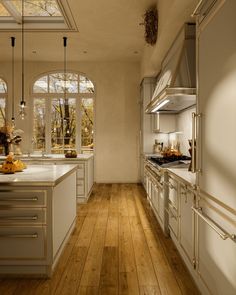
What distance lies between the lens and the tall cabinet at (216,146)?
5.16ft

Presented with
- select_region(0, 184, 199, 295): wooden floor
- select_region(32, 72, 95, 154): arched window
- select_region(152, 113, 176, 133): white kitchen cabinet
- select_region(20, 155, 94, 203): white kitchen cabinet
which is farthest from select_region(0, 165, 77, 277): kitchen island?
select_region(32, 72, 95, 154): arched window

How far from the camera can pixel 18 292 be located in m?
2.32

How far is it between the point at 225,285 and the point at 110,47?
6.32 metres

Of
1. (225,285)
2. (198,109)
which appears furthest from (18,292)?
(198,109)

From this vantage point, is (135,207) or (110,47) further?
(110,47)

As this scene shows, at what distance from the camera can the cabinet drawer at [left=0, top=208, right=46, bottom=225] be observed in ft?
8.29

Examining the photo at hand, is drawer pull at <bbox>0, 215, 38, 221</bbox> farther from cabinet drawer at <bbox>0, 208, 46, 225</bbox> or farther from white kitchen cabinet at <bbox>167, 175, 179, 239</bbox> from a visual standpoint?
white kitchen cabinet at <bbox>167, 175, 179, 239</bbox>

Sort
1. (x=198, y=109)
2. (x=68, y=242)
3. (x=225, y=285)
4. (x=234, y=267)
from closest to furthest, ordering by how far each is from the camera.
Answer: (x=234, y=267) → (x=225, y=285) → (x=198, y=109) → (x=68, y=242)

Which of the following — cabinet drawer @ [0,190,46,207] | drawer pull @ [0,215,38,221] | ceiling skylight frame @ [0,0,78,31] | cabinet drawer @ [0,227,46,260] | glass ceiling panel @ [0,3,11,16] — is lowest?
cabinet drawer @ [0,227,46,260]

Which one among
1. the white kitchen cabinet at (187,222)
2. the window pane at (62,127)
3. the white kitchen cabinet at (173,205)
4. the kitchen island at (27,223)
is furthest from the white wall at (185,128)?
the window pane at (62,127)

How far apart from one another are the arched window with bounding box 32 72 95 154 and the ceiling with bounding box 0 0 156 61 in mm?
745

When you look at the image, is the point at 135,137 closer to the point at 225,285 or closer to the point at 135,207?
the point at 135,207

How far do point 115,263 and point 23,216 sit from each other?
105 centimetres

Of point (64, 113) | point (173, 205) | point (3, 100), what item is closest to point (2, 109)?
point (3, 100)
